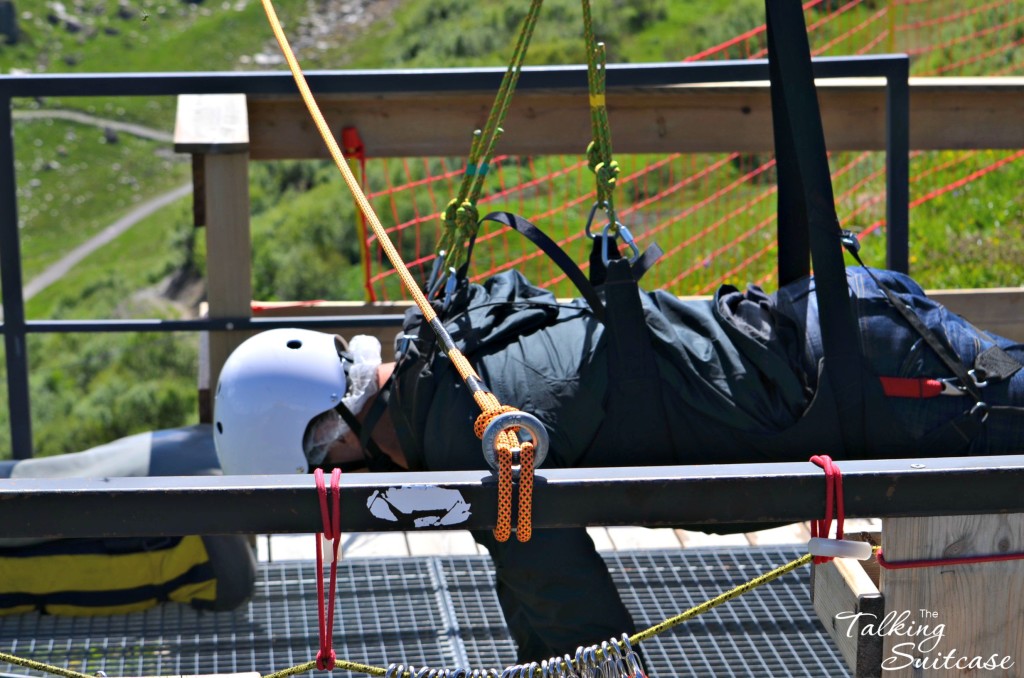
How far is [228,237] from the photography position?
3.80m

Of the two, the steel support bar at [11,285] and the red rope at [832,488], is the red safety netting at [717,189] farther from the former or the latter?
the red rope at [832,488]

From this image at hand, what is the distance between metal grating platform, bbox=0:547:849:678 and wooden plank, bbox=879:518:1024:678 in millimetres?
1380

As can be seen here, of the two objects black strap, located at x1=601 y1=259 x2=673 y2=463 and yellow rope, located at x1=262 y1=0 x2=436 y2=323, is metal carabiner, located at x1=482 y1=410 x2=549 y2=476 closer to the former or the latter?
yellow rope, located at x1=262 y1=0 x2=436 y2=323

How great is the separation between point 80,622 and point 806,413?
90.0 inches

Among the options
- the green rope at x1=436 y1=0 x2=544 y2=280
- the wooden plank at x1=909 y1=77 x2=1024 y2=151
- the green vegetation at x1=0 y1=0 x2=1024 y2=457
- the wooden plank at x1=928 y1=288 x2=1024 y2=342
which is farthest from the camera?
the green vegetation at x1=0 y1=0 x2=1024 y2=457

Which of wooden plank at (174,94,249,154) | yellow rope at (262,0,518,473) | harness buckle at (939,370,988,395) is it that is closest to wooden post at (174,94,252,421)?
wooden plank at (174,94,249,154)

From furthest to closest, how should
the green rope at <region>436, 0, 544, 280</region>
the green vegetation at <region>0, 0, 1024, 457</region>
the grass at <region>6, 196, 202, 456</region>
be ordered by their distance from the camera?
the grass at <region>6, 196, 202, 456</region> < the green vegetation at <region>0, 0, 1024, 457</region> < the green rope at <region>436, 0, 544, 280</region>

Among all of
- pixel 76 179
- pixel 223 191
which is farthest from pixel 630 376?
pixel 76 179

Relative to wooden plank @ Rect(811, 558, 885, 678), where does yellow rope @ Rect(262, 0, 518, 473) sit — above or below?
above

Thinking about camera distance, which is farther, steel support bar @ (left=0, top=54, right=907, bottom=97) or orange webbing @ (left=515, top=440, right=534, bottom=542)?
steel support bar @ (left=0, top=54, right=907, bottom=97)

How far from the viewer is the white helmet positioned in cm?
283

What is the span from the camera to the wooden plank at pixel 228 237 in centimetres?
376

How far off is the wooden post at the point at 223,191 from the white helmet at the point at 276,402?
981mm

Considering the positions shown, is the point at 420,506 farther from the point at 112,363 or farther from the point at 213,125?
the point at 112,363
